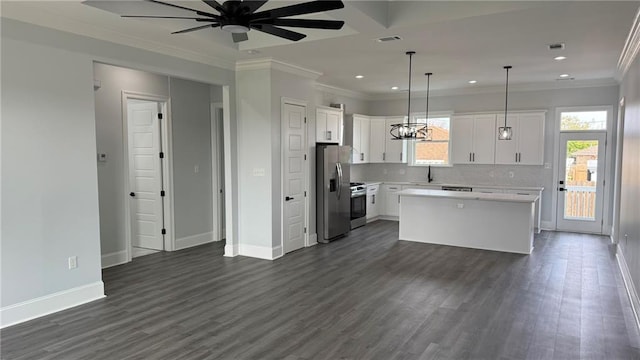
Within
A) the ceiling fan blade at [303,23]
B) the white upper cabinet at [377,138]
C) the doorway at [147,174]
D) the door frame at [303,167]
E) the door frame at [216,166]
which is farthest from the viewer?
the white upper cabinet at [377,138]

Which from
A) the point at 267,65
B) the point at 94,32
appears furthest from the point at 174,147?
the point at 94,32

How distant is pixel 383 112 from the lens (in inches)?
396

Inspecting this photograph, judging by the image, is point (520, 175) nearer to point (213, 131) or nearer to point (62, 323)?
point (213, 131)

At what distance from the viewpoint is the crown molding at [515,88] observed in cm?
780

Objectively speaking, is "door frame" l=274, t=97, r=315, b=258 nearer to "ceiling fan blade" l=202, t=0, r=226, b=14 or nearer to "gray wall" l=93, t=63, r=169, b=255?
"gray wall" l=93, t=63, r=169, b=255

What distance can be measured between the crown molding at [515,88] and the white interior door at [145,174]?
5239 millimetres

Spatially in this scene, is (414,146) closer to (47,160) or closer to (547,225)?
(547,225)

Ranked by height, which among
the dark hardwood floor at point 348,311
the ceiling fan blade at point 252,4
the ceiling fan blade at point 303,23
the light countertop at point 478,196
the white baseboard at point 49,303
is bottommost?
the dark hardwood floor at point 348,311

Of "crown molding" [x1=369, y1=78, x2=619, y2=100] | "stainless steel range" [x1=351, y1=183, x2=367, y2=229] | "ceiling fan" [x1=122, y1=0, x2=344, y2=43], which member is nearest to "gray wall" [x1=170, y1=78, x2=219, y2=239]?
"stainless steel range" [x1=351, y1=183, x2=367, y2=229]

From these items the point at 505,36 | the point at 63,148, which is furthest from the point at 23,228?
the point at 505,36

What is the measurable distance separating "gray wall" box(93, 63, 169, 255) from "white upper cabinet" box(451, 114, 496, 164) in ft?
20.8

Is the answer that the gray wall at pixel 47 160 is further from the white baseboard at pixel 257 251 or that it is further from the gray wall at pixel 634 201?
the gray wall at pixel 634 201

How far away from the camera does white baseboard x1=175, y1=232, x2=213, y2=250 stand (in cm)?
680

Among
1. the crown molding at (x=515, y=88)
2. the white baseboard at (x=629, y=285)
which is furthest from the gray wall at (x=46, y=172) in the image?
the crown molding at (x=515, y=88)
